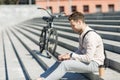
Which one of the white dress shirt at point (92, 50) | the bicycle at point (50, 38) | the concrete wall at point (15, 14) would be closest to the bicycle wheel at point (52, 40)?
the bicycle at point (50, 38)

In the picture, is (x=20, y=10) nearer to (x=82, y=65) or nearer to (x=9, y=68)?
(x=9, y=68)

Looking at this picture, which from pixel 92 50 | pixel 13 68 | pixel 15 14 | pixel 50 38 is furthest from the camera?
pixel 15 14

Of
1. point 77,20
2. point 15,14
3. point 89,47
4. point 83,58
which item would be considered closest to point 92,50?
point 89,47

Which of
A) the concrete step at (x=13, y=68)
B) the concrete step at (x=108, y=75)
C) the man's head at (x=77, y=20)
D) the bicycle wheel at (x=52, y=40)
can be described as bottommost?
the concrete step at (x=13, y=68)

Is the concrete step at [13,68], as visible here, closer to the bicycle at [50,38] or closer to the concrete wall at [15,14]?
the bicycle at [50,38]

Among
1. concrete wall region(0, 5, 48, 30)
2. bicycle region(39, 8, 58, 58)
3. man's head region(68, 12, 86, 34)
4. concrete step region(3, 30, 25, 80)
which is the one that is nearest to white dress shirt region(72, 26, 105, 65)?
man's head region(68, 12, 86, 34)

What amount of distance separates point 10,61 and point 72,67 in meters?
4.33

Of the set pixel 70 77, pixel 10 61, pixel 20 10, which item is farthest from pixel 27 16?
pixel 70 77

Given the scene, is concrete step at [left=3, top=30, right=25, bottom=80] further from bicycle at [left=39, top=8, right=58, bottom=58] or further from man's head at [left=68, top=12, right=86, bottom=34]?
man's head at [left=68, top=12, right=86, bottom=34]

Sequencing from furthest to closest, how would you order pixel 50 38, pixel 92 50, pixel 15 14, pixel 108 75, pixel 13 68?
pixel 15 14 < pixel 50 38 < pixel 13 68 < pixel 108 75 < pixel 92 50

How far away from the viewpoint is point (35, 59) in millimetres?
9734

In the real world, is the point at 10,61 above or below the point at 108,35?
below

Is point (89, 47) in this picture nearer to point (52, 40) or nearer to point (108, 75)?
point (108, 75)

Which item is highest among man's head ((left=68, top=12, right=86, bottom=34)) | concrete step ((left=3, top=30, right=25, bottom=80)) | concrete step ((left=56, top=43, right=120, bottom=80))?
man's head ((left=68, top=12, right=86, bottom=34))
